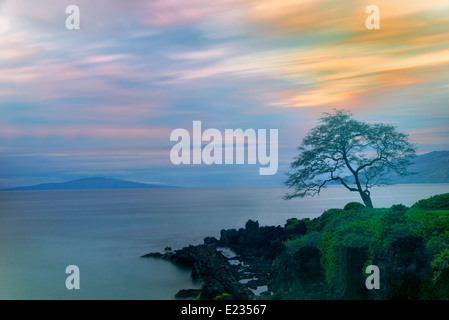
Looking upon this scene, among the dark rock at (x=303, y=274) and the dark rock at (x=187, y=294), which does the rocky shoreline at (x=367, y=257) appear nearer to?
the dark rock at (x=303, y=274)

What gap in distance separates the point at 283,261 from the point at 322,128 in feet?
31.8

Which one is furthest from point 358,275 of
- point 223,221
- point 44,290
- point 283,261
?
point 223,221

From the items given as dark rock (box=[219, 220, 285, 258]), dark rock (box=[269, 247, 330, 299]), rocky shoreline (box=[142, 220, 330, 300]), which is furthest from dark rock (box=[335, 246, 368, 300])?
dark rock (box=[219, 220, 285, 258])

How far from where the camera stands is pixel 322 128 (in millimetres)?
24125

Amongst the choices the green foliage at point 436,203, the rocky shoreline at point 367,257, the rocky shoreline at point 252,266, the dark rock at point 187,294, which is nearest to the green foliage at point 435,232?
the rocky shoreline at point 367,257

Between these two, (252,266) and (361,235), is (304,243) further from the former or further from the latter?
(252,266)

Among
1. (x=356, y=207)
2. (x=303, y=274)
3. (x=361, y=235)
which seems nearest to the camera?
(x=361, y=235)

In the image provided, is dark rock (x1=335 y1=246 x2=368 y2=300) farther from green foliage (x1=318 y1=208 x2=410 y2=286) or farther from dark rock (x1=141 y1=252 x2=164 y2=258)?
dark rock (x1=141 y1=252 x2=164 y2=258)

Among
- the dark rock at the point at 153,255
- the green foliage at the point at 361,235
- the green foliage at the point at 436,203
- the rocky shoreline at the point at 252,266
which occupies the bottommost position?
the dark rock at the point at 153,255

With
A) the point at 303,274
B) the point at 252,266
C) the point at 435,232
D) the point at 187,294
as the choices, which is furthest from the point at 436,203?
the point at 252,266

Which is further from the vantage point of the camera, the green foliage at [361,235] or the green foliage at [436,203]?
the green foliage at [436,203]

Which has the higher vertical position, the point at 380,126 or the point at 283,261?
the point at 380,126

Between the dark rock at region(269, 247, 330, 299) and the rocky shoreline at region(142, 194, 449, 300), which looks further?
the dark rock at region(269, 247, 330, 299)
